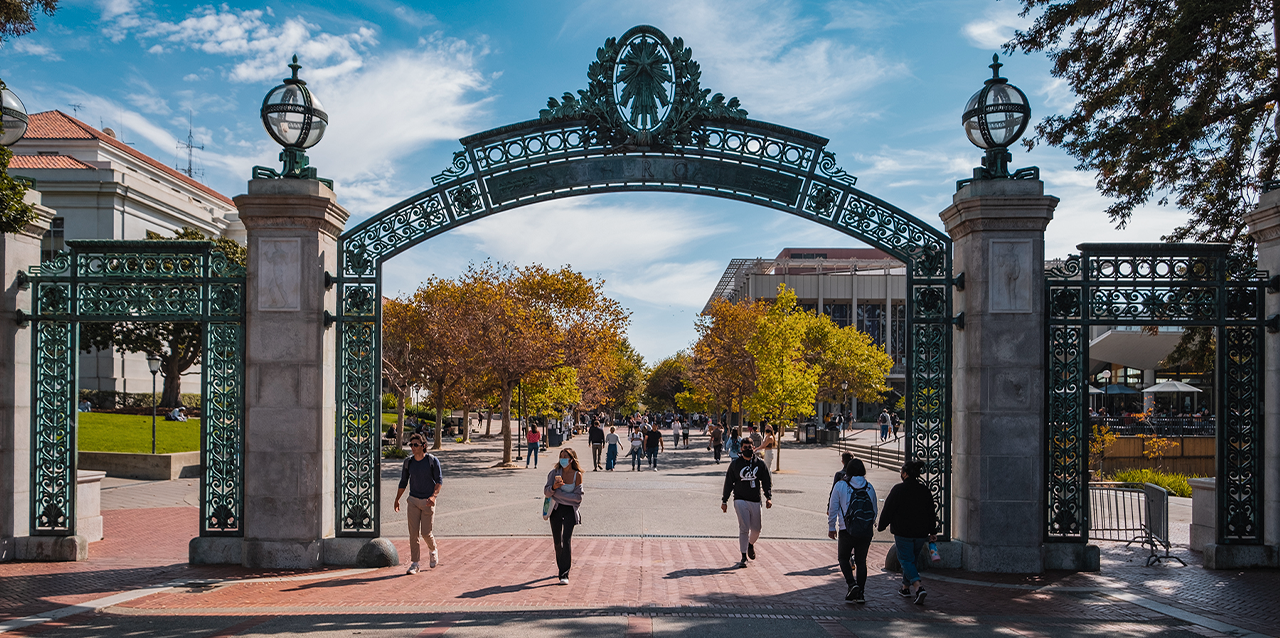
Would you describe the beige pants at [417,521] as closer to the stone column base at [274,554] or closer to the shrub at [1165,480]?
the stone column base at [274,554]

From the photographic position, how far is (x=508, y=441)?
83.9 feet

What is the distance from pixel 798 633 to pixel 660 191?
213 inches

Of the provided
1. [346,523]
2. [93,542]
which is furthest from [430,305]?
[346,523]

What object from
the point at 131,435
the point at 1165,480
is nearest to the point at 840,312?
the point at 1165,480

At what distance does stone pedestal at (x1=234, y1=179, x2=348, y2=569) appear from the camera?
8.85 metres

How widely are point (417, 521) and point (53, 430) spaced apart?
4456 millimetres

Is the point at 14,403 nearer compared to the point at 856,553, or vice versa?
the point at 856,553

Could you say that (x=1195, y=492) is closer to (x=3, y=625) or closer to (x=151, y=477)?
(x=3, y=625)

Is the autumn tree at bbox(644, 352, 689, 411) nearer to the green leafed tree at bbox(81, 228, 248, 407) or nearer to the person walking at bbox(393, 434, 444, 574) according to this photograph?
the green leafed tree at bbox(81, 228, 248, 407)

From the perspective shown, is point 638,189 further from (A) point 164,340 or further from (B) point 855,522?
(A) point 164,340

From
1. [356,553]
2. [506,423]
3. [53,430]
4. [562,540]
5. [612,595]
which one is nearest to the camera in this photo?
[612,595]

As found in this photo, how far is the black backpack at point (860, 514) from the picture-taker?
7688 millimetres

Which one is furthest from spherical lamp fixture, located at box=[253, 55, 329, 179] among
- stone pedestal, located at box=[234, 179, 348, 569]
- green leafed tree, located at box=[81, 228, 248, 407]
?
green leafed tree, located at box=[81, 228, 248, 407]

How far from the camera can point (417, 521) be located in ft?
29.4
